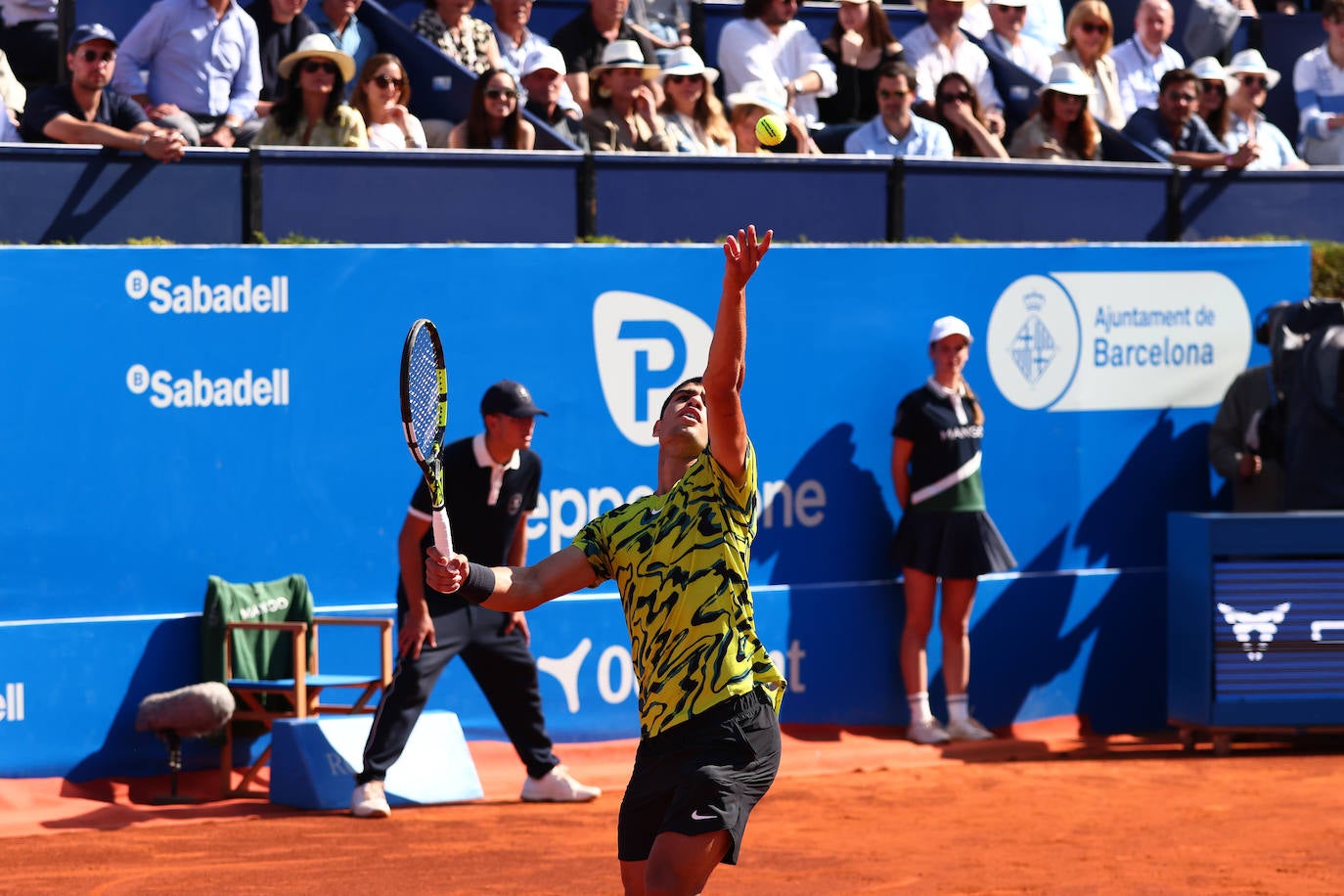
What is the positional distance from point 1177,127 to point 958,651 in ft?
14.7

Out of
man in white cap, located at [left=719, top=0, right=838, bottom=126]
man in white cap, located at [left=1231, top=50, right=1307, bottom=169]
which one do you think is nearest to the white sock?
man in white cap, located at [left=719, top=0, right=838, bottom=126]

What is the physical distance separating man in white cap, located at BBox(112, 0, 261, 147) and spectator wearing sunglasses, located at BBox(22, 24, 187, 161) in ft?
2.82

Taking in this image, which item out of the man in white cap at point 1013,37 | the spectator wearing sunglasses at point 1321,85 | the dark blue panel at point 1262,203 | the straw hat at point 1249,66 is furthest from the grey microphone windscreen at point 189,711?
the spectator wearing sunglasses at point 1321,85

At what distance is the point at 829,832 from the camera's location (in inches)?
355

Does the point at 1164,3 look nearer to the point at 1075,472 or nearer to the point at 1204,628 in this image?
the point at 1075,472

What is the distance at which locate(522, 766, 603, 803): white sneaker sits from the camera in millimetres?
9523

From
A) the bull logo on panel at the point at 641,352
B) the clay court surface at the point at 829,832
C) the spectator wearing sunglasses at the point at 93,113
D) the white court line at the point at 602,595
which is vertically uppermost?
the spectator wearing sunglasses at the point at 93,113

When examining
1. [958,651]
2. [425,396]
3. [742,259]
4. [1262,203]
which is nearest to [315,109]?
[958,651]

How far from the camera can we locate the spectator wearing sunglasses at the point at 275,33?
1178 cm

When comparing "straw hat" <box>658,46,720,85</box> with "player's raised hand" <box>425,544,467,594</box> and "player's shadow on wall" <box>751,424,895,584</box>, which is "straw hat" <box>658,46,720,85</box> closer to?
"player's shadow on wall" <box>751,424,895,584</box>

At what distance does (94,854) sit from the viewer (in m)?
8.34

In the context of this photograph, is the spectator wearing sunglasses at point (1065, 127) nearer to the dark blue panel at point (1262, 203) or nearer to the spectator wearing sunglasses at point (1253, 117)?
the dark blue panel at point (1262, 203)

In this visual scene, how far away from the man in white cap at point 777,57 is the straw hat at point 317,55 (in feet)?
10.3

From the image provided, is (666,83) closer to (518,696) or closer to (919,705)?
(919,705)
